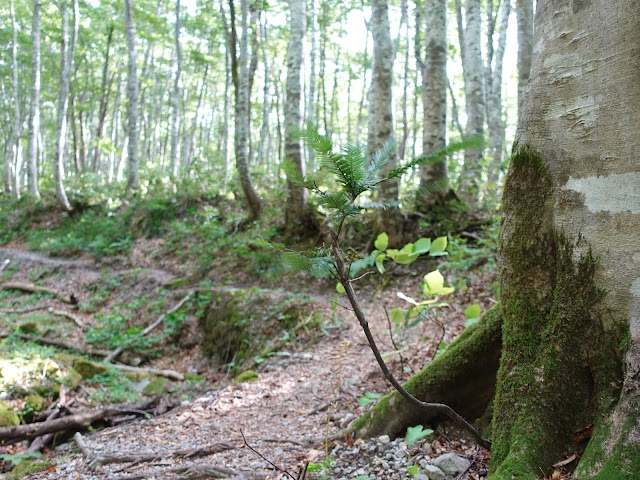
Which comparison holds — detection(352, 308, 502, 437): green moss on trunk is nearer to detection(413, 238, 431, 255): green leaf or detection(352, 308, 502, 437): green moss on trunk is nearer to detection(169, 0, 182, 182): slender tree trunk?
detection(413, 238, 431, 255): green leaf

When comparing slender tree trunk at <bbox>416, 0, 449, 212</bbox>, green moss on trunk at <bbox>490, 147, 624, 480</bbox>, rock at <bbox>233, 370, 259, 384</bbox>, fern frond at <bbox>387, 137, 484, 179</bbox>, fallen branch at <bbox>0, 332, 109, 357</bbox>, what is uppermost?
slender tree trunk at <bbox>416, 0, 449, 212</bbox>

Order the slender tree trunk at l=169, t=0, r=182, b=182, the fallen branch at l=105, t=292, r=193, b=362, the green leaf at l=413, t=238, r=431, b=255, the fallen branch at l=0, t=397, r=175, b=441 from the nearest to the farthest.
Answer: the green leaf at l=413, t=238, r=431, b=255 < the fallen branch at l=0, t=397, r=175, b=441 < the fallen branch at l=105, t=292, r=193, b=362 < the slender tree trunk at l=169, t=0, r=182, b=182

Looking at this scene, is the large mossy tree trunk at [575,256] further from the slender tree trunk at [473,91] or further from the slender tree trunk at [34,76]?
the slender tree trunk at [34,76]

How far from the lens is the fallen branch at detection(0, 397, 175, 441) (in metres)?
4.33

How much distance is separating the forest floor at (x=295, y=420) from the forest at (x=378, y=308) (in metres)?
0.03

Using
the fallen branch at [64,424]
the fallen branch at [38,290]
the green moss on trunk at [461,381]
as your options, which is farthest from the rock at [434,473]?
the fallen branch at [38,290]

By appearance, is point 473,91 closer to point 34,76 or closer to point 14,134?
point 34,76

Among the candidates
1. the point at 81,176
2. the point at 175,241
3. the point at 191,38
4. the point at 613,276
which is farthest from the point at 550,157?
the point at 191,38

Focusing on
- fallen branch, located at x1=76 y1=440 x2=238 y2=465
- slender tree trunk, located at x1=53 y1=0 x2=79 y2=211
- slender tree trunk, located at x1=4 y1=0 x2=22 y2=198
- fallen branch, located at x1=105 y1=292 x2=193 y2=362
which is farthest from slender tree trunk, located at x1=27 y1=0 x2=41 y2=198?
fallen branch, located at x1=76 y1=440 x2=238 y2=465

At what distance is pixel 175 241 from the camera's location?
12.2 metres

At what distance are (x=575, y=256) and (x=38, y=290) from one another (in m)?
11.7

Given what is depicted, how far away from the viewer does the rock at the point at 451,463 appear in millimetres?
2119

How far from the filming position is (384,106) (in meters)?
7.48

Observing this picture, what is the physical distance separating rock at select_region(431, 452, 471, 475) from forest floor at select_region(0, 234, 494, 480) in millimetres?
43
